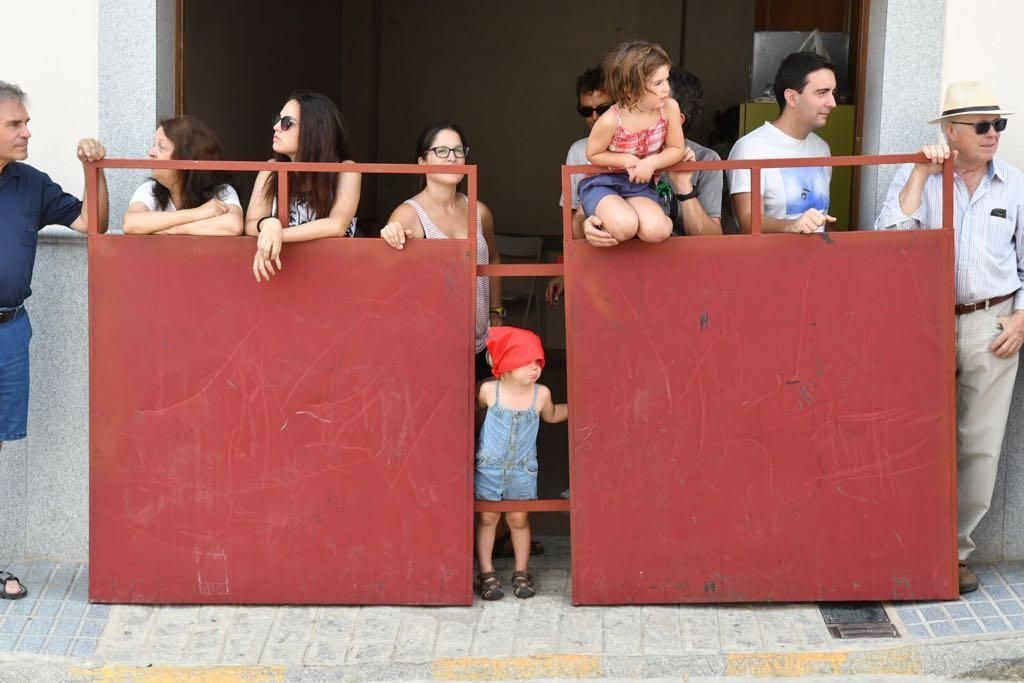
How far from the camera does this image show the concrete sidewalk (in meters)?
4.65

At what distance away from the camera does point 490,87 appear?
51.2 feet

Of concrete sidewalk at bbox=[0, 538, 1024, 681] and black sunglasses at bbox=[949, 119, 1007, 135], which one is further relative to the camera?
black sunglasses at bbox=[949, 119, 1007, 135]

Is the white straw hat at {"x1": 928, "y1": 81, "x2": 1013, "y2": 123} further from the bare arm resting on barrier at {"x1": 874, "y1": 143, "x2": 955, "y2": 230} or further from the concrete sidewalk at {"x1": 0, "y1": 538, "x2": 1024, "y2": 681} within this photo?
the concrete sidewalk at {"x1": 0, "y1": 538, "x2": 1024, "y2": 681}

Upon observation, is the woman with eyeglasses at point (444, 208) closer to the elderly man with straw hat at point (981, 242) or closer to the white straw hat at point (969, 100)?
the elderly man with straw hat at point (981, 242)

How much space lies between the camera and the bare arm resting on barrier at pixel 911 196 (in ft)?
15.8

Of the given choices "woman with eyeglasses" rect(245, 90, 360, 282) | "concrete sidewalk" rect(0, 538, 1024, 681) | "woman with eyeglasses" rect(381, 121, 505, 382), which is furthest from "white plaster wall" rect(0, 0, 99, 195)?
"concrete sidewalk" rect(0, 538, 1024, 681)

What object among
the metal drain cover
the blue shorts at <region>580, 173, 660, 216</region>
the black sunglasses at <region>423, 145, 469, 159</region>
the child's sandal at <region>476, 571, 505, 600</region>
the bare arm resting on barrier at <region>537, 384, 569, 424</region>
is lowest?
the metal drain cover

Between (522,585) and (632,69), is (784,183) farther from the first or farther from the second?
(522,585)

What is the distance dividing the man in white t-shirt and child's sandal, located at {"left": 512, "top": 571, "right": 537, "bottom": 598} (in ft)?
5.30

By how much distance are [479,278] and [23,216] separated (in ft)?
5.78

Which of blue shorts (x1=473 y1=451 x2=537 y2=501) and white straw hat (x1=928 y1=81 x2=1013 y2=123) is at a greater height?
white straw hat (x1=928 y1=81 x2=1013 y2=123)

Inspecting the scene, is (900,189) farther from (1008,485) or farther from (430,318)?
(430,318)

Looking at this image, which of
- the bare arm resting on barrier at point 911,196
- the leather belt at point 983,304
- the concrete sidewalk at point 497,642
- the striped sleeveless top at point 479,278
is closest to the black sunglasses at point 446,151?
the striped sleeveless top at point 479,278

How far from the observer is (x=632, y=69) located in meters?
4.64
